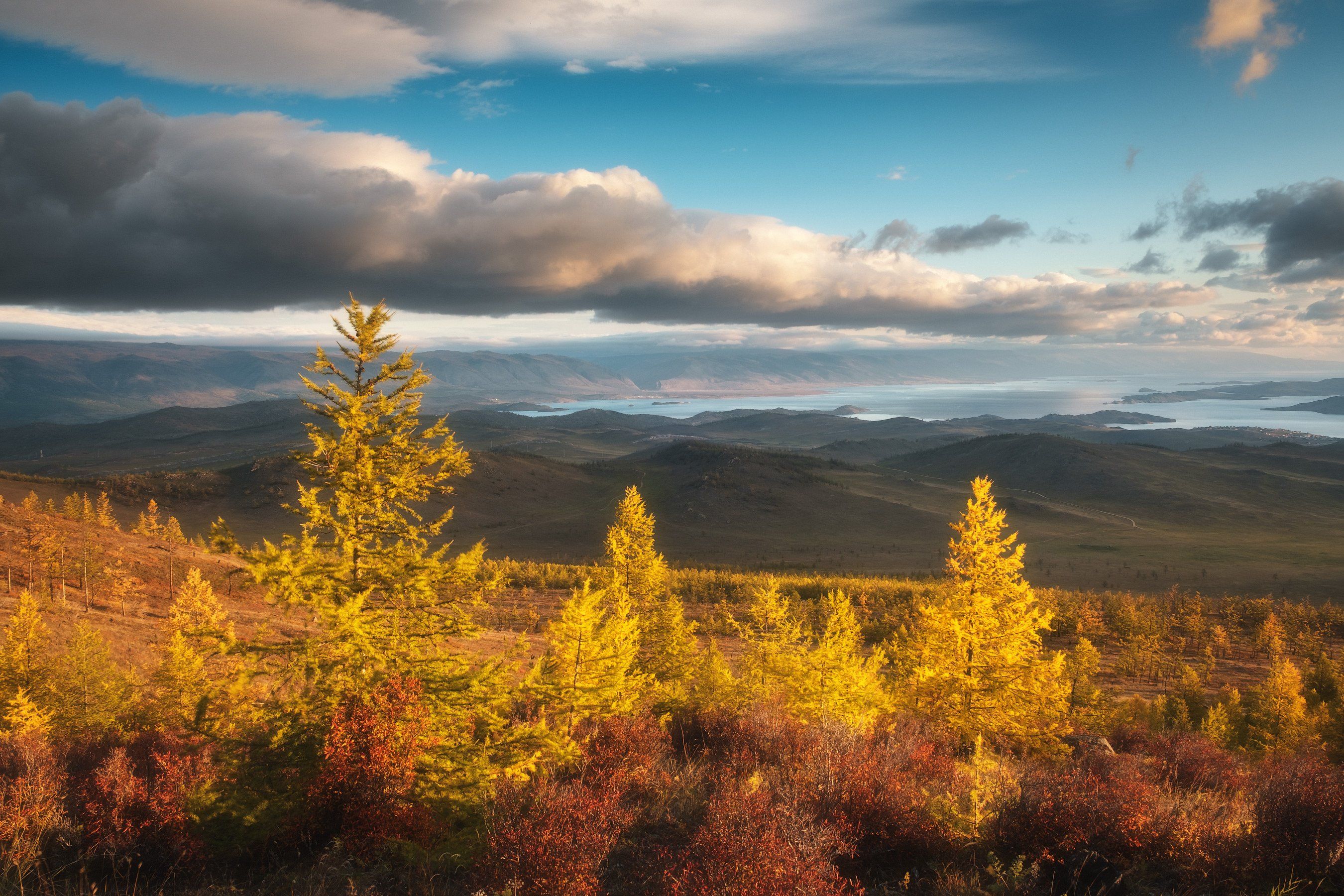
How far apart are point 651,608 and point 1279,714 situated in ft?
81.9

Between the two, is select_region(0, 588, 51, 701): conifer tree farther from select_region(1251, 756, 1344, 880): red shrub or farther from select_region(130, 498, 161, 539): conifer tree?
select_region(130, 498, 161, 539): conifer tree

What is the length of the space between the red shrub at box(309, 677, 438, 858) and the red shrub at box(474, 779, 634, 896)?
4.03 ft

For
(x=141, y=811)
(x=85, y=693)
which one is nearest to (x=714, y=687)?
(x=141, y=811)

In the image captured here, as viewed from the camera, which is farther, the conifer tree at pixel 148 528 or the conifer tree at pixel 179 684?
the conifer tree at pixel 148 528

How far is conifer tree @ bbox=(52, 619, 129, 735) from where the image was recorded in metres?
17.1

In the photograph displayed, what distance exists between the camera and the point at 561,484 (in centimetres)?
11488

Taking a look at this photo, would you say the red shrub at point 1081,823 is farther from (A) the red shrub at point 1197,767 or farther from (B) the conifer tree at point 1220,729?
(B) the conifer tree at point 1220,729

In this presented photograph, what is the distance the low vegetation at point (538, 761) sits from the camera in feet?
22.0

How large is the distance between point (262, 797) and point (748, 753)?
719 centimetres

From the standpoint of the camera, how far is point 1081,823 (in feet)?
23.6

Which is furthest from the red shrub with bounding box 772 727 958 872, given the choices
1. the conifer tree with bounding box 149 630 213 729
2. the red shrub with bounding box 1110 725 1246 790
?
the conifer tree with bounding box 149 630 213 729

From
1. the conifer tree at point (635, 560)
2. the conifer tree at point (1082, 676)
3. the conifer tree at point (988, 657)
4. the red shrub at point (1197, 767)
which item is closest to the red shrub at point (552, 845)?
the red shrub at point (1197, 767)

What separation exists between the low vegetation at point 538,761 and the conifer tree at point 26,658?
8 cm

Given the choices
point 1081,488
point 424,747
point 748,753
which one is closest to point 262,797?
point 424,747
